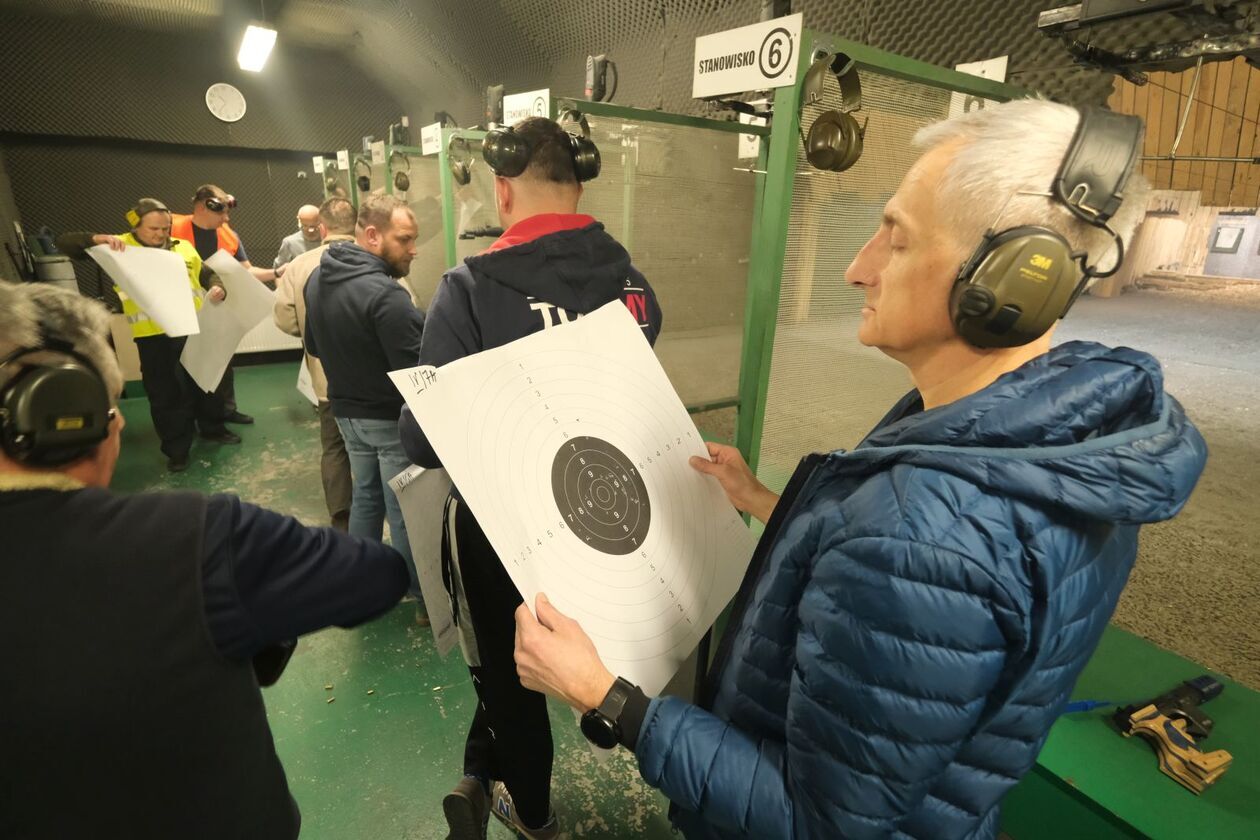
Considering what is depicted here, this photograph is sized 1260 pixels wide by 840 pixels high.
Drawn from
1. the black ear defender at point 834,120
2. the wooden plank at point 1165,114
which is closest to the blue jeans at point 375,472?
the black ear defender at point 834,120

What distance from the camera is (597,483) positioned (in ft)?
2.81

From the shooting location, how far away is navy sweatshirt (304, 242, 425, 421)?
191cm

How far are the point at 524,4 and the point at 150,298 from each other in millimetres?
2896

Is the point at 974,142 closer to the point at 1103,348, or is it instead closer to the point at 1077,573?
the point at 1103,348

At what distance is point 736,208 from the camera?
80.5 inches

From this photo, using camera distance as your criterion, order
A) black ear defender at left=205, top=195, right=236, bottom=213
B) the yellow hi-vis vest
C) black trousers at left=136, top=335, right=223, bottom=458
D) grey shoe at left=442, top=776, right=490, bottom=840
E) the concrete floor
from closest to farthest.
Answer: grey shoe at left=442, top=776, right=490, bottom=840
the concrete floor
the yellow hi-vis vest
black trousers at left=136, top=335, right=223, bottom=458
black ear defender at left=205, top=195, right=236, bottom=213

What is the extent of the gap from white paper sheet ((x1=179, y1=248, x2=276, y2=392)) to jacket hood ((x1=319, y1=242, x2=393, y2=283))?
1500mm

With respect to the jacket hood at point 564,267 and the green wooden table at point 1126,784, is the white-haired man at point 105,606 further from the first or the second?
the green wooden table at point 1126,784

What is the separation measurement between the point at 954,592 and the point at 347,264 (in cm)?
202

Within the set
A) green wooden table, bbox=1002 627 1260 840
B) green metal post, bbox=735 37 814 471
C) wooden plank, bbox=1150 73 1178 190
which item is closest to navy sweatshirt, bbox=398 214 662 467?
green metal post, bbox=735 37 814 471

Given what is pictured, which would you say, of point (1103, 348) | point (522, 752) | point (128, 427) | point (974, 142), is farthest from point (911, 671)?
point (128, 427)

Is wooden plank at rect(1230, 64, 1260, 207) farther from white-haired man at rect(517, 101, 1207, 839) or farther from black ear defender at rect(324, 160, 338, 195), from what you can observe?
black ear defender at rect(324, 160, 338, 195)

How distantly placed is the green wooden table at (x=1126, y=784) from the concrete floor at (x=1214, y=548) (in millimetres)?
985

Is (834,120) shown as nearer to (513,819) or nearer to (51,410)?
(51,410)
